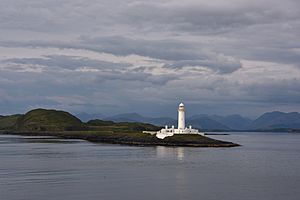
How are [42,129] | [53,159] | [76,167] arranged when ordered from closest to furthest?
1. [76,167]
2. [53,159]
3. [42,129]

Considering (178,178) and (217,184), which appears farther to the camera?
(178,178)

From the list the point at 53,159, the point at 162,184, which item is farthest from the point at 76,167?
the point at 162,184

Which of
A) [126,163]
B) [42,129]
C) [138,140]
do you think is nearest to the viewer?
[126,163]

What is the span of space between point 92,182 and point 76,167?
514 inches

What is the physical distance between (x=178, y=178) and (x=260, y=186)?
799 centimetres

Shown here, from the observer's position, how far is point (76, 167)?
54.6 m

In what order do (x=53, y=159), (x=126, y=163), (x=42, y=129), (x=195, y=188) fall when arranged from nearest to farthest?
(x=195, y=188)
(x=126, y=163)
(x=53, y=159)
(x=42, y=129)

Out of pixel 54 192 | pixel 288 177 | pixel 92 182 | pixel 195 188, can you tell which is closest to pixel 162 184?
pixel 195 188

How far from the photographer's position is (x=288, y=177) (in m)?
48.2

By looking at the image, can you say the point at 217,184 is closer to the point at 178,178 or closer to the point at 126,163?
the point at 178,178

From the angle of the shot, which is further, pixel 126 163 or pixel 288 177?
pixel 126 163

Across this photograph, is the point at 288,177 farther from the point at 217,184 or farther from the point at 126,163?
the point at 126,163

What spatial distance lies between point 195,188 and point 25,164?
25519mm

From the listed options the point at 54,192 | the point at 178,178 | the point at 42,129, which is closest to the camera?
the point at 54,192
